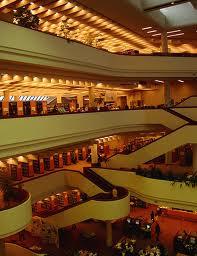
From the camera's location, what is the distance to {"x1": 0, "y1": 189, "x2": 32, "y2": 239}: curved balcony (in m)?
10.6

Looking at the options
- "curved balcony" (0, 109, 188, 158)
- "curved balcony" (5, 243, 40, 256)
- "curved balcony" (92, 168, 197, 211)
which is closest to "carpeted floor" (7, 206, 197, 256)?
"curved balcony" (5, 243, 40, 256)

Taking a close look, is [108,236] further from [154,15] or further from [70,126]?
[154,15]

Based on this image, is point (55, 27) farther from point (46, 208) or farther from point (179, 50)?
point (179, 50)

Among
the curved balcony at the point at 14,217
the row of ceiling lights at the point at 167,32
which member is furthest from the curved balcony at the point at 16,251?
the row of ceiling lights at the point at 167,32

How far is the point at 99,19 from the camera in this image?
58.2ft

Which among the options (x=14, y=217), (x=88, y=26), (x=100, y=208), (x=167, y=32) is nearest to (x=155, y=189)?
(x=100, y=208)

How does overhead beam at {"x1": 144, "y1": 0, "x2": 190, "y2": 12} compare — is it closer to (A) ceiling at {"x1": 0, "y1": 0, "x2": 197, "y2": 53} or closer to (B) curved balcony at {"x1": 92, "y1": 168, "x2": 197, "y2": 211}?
(A) ceiling at {"x1": 0, "y1": 0, "x2": 197, "y2": 53}

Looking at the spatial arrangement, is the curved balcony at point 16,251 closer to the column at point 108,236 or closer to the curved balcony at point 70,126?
the column at point 108,236

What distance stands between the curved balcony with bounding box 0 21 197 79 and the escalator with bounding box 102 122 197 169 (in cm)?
471

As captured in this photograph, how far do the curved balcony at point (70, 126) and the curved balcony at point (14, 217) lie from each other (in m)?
1.79

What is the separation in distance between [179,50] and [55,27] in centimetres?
1431

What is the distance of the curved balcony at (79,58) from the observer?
36.9 feet

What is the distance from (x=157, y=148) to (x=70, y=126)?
16.5 ft

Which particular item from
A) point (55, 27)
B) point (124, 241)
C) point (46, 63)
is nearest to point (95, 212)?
point (124, 241)
